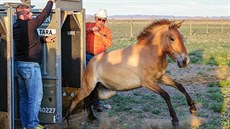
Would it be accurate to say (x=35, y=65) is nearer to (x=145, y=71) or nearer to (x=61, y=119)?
(x=61, y=119)

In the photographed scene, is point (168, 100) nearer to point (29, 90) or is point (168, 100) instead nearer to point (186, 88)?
point (29, 90)

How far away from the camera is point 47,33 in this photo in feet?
22.2

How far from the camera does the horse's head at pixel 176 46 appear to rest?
21.5 ft

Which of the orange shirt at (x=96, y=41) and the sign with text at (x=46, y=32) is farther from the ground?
the sign with text at (x=46, y=32)

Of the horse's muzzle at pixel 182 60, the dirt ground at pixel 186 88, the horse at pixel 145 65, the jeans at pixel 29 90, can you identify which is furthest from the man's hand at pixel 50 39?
the horse's muzzle at pixel 182 60

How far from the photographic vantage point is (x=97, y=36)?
26.0 feet

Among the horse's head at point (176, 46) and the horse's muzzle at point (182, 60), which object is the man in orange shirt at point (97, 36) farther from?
the horse's muzzle at point (182, 60)

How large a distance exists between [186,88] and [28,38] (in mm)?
5409

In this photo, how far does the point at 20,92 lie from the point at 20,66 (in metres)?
0.52

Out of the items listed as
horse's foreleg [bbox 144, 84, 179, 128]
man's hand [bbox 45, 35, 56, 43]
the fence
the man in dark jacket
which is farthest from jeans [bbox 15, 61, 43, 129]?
the fence

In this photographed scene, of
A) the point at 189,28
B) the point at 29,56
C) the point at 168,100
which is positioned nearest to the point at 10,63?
the point at 29,56

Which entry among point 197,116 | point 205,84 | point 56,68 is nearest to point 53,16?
point 56,68

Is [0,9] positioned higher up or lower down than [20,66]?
higher up

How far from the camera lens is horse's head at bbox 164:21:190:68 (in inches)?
258
